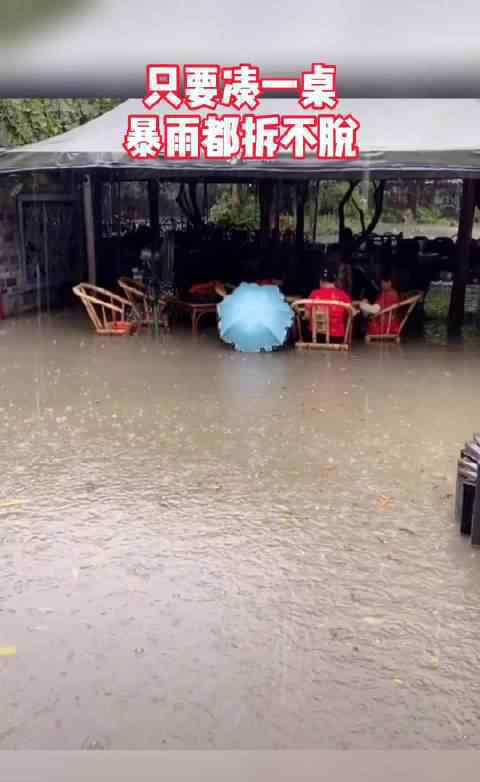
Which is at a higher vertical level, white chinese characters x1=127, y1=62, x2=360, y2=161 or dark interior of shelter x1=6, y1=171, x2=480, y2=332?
white chinese characters x1=127, y1=62, x2=360, y2=161

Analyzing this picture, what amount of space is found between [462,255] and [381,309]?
2516 millimetres

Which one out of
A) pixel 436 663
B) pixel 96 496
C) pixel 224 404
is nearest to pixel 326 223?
pixel 224 404

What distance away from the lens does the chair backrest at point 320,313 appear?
9680mm

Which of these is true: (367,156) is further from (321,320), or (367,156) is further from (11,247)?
(11,247)

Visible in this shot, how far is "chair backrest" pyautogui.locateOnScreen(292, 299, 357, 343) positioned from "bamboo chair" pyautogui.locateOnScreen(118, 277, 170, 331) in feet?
7.31

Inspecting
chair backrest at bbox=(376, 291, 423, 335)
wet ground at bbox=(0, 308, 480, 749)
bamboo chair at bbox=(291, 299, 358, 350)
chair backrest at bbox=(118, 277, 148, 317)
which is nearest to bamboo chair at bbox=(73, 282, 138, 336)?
chair backrest at bbox=(118, 277, 148, 317)

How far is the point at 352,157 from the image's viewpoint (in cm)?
898

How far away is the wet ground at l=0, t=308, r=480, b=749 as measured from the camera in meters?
2.99

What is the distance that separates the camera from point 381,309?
10383mm

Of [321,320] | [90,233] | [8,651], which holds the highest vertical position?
[90,233]

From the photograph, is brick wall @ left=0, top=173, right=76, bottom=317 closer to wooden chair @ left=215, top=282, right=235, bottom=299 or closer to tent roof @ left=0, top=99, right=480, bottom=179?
tent roof @ left=0, top=99, right=480, bottom=179

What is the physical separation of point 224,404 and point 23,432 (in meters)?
1.93

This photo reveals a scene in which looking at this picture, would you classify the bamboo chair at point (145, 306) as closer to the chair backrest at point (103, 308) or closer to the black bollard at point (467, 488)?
the chair backrest at point (103, 308)

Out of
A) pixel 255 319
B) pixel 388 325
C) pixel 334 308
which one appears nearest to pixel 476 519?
pixel 255 319
